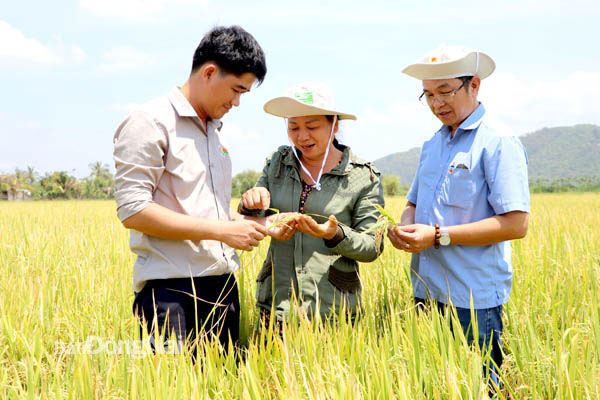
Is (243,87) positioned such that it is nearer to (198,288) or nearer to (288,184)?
(288,184)

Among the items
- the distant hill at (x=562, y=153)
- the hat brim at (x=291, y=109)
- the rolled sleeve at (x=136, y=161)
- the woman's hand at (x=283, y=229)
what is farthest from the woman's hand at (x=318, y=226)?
the distant hill at (x=562, y=153)

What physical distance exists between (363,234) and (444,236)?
0.36 metres

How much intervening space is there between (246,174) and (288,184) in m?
52.4

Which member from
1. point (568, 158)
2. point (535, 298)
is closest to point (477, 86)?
point (535, 298)

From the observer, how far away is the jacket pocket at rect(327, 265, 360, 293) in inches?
84.5

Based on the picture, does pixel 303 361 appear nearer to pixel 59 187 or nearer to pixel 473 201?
pixel 473 201

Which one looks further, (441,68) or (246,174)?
(246,174)

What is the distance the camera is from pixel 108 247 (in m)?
4.85

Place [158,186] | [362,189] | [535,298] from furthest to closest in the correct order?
[535,298] → [362,189] → [158,186]

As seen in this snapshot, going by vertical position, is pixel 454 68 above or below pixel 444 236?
above

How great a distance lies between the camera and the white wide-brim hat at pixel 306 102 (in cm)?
206

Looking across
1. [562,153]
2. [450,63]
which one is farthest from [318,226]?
[562,153]

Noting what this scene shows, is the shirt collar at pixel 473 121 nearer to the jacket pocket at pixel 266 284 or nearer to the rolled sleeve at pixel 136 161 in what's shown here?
the jacket pocket at pixel 266 284

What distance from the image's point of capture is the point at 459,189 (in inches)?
77.3
